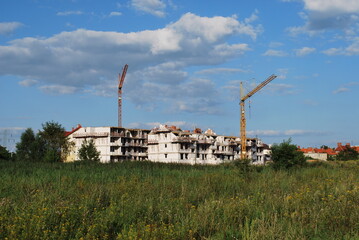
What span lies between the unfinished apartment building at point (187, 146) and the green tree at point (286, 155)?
47.5m

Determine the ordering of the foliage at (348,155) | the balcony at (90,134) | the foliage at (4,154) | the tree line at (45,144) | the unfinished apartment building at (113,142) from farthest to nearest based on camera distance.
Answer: the foliage at (348,155)
the balcony at (90,134)
the unfinished apartment building at (113,142)
the tree line at (45,144)
the foliage at (4,154)

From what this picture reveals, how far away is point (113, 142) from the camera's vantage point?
102188 millimetres

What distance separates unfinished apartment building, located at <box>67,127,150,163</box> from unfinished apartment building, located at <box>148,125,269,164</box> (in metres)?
4.16

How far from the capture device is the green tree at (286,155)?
154ft

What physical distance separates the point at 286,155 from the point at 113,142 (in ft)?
206

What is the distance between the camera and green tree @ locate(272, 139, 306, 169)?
1847 inches

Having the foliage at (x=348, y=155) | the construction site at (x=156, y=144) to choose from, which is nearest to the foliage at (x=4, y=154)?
the construction site at (x=156, y=144)

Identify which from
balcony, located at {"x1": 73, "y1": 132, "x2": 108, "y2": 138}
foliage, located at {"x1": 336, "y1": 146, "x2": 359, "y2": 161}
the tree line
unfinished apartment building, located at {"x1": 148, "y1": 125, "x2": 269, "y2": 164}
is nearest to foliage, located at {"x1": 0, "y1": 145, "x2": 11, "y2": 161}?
the tree line

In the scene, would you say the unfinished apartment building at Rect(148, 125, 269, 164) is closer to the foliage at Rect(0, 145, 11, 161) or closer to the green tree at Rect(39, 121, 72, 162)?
the green tree at Rect(39, 121, 72, 162)

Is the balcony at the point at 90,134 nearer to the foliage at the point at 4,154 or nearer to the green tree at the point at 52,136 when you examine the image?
the green tree at the point at 52,136

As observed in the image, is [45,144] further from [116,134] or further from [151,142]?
[151,142]

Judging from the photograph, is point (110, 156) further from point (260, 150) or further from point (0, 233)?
point (0, 233)

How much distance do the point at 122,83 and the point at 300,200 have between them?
148 metres

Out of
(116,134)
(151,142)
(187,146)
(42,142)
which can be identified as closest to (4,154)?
(42,142)
